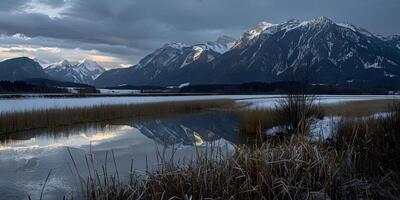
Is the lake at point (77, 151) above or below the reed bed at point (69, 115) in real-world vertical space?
below

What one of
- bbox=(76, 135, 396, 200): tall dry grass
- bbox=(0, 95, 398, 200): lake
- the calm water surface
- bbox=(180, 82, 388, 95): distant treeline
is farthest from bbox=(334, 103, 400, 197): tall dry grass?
bbox=(180, 82, 388, 95): distant treeline

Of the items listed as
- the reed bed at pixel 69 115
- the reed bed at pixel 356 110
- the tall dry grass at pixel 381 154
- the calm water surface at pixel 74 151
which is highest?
the tall dry grass at pixel 381 154

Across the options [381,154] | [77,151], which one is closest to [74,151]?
[77,151]

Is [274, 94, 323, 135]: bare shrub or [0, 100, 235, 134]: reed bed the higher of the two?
[274, 94, 323, 135]: bare shrub

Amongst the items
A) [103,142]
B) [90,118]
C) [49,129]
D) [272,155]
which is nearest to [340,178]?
[272,155]

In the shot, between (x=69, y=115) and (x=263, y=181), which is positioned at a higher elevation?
(x=263, y=181)

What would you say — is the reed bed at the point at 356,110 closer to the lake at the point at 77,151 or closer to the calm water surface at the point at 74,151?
the lake at the point at 77,151

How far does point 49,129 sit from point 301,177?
66.3ft

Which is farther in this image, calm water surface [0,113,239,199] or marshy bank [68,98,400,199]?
calm water surface [0,113,239,199]

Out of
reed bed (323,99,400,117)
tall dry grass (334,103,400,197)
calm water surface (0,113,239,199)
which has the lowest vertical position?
calm water surface (0,113,239,199)

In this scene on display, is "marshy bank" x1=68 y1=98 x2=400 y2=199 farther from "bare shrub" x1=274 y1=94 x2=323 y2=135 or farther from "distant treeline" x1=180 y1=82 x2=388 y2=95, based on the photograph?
"distant treeline" x1=180 y1=82 x2=388 y2=95

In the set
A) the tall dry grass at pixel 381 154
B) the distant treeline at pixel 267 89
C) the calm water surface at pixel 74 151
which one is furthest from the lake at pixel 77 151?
the distant treeline at pixel 267 89

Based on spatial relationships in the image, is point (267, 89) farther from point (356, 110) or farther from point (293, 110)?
point (293, 110)

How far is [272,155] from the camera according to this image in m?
7.59
